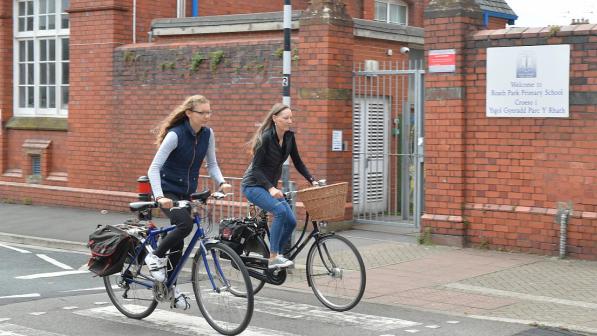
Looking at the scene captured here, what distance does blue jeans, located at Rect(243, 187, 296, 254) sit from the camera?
8.77 metres

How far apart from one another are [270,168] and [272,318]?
4.81 feet

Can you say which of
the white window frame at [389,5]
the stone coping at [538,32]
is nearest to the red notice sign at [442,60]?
the stone coping at [538,32]

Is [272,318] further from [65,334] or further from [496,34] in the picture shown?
[496,34]

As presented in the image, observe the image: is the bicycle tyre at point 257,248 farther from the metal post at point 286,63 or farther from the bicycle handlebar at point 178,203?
the metal post at point 286,63

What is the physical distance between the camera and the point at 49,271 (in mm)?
11195

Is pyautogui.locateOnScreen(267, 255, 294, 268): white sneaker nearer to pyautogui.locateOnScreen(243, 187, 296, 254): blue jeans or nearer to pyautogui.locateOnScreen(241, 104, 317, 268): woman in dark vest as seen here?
pyautogui.locateOnScreen(241, 104, 317, 268): woman in dark vest

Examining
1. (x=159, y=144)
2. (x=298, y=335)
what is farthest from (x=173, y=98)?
(x=298, y=335)

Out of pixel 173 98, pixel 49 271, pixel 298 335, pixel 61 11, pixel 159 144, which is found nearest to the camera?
pixel 298 335

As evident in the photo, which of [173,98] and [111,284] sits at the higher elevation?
[173,98]

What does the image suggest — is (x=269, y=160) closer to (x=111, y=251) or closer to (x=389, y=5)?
(x=111, y=251)

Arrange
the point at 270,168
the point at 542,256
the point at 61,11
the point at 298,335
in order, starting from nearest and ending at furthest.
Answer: the point at 298,335, the point at 270,168, the point at 542,256, the point at 61,11

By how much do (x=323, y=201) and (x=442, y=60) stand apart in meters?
5.05

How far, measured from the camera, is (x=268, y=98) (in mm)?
14945

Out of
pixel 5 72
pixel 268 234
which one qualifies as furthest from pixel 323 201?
pixel 5 72
